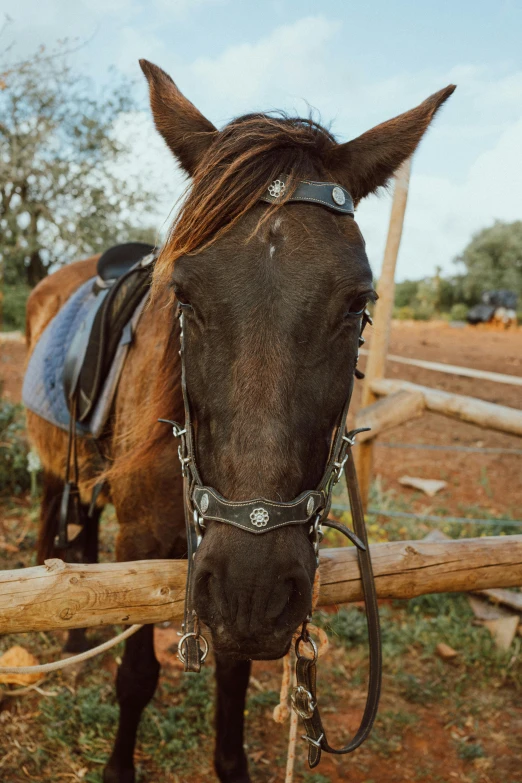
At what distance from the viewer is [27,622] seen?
1585mm

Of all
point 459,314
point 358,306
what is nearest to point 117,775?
point 358,306

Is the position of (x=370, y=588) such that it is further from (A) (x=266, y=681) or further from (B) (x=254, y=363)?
(A) (x=266, y=681)

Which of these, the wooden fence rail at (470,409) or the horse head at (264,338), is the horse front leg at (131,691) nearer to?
the horse head at (264,338)

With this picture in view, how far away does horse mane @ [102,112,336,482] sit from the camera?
5.39ft

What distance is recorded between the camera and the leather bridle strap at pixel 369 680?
5.37 feet

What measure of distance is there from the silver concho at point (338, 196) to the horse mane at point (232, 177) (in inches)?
3.9

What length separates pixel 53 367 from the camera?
329 cm

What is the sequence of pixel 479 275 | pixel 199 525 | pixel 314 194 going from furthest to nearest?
1. pixel 479 275
2. pixel 314 194
3. pixel 199 525

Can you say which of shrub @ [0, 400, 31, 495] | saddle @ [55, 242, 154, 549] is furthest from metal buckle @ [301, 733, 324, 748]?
shrub @ [0, 400, 31, 495]

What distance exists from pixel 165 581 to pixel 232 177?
1199 mm

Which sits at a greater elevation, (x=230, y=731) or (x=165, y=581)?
(x=165, y=581)

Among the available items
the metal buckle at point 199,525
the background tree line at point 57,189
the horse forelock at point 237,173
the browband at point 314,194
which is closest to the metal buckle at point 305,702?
the metal buckle at point 199,525

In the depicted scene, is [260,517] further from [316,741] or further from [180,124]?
[180,124]

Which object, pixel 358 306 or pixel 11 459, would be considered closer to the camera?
pixel 358 306
